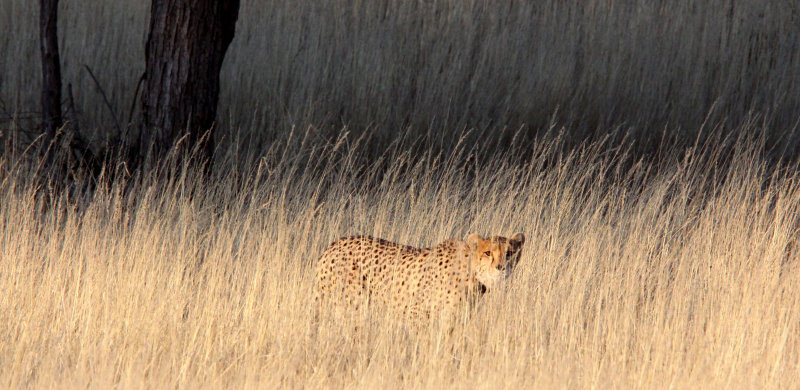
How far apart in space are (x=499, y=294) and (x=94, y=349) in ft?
5.55

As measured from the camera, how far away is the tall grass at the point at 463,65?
8406 millimetres

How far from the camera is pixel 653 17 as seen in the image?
10.2m


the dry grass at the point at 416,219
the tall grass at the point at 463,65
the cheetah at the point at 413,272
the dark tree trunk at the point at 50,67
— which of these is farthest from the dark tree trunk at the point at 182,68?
the cheetah at the point at 413,272

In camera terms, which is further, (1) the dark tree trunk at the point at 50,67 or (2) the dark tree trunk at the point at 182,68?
(1) the dark tree trunk at the point at 50,67

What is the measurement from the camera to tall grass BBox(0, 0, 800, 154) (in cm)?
841

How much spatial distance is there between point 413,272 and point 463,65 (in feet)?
16.9

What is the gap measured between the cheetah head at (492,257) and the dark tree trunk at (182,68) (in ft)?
9.23

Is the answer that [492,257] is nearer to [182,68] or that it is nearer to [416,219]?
[416,219]

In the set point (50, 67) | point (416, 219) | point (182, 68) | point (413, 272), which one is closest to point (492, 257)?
point (413, 272)

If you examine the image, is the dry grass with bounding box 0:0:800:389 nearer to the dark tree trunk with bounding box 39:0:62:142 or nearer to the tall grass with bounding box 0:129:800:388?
the tall grass with bounding box 0:129:800:388

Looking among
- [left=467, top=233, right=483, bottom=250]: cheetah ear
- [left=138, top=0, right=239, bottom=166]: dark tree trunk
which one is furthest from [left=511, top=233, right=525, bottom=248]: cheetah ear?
[left=138, top=0, right=239, bottom=166]: dark tree trunk

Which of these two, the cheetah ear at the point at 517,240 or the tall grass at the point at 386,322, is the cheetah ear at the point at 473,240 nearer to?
the cheetah ear at the point at 517,240

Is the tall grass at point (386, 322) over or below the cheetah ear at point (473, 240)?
below

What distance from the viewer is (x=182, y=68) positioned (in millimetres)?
6379
